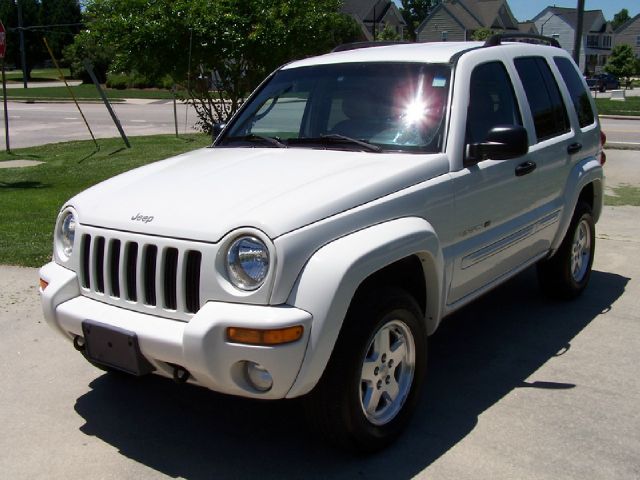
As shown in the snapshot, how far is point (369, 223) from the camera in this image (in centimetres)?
349

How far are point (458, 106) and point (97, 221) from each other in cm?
205

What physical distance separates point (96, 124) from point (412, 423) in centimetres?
2334

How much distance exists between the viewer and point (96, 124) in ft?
83.1

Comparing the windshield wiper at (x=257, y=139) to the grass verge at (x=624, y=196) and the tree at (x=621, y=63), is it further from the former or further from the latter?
the tree at (x=621, y=63)

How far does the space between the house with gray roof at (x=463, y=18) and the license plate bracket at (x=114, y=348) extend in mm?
72721

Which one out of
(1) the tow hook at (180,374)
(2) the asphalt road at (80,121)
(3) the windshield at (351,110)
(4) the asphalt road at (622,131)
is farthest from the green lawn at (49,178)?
(4) the asphalt road at (622,131)

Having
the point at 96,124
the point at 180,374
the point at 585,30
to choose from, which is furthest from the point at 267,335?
the point at 585,30

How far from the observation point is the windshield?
13.8 ft

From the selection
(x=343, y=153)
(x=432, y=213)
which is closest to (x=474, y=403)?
(x=432, y=213)

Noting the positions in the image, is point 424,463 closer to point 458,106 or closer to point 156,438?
point 156,438

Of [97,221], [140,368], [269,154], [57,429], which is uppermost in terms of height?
[269,154]

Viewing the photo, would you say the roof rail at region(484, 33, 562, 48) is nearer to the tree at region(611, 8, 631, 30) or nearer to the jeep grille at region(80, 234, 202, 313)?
the jeep grille at region(80, 234, 202, 313)

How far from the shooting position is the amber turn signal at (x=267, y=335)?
304cm

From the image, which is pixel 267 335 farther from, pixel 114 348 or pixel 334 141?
pixel 334 141
